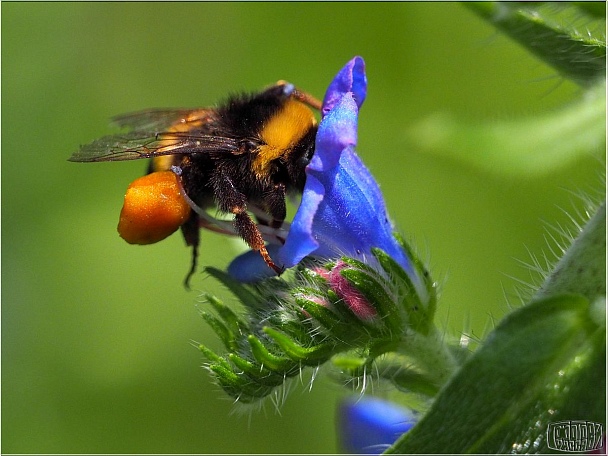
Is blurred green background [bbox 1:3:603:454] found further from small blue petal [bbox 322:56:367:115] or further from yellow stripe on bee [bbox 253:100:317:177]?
small blue petal [bbox 322:56:367:115]

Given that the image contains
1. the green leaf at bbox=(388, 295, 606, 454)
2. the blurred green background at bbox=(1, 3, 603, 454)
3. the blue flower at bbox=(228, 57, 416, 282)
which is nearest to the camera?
the green leaf at bbox=(388, 295, 606, 454)

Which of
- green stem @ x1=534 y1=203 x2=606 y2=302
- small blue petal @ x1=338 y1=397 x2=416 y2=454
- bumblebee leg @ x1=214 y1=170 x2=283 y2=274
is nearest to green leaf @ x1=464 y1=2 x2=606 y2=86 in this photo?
green stem @ x1=534 y1=203 x2=606 y2=302

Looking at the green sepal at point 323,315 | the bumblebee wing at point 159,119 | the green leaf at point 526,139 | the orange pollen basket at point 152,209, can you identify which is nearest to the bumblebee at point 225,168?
the orange pollen basket at point 152,209

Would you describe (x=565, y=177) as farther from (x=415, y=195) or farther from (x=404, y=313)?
(x=404, y=313)

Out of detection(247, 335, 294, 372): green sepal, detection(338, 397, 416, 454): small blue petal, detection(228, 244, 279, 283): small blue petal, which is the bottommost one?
detection(338, 397, 416, 454): small blue petal

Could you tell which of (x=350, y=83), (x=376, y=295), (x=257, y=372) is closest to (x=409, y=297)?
(x=376, y=295)

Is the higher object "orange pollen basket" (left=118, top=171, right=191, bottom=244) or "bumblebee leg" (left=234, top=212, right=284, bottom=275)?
"orange pollen basket" (left=118, top=171, right=191, bottom=244)

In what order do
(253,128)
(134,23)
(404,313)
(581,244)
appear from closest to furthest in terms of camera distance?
(581,244) < (404,313) < (253,128) < (134,23)

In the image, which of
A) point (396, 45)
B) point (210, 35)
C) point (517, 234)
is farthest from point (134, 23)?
point (517, 234)

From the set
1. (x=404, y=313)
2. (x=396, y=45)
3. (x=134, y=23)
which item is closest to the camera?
(x=404, y=313)
